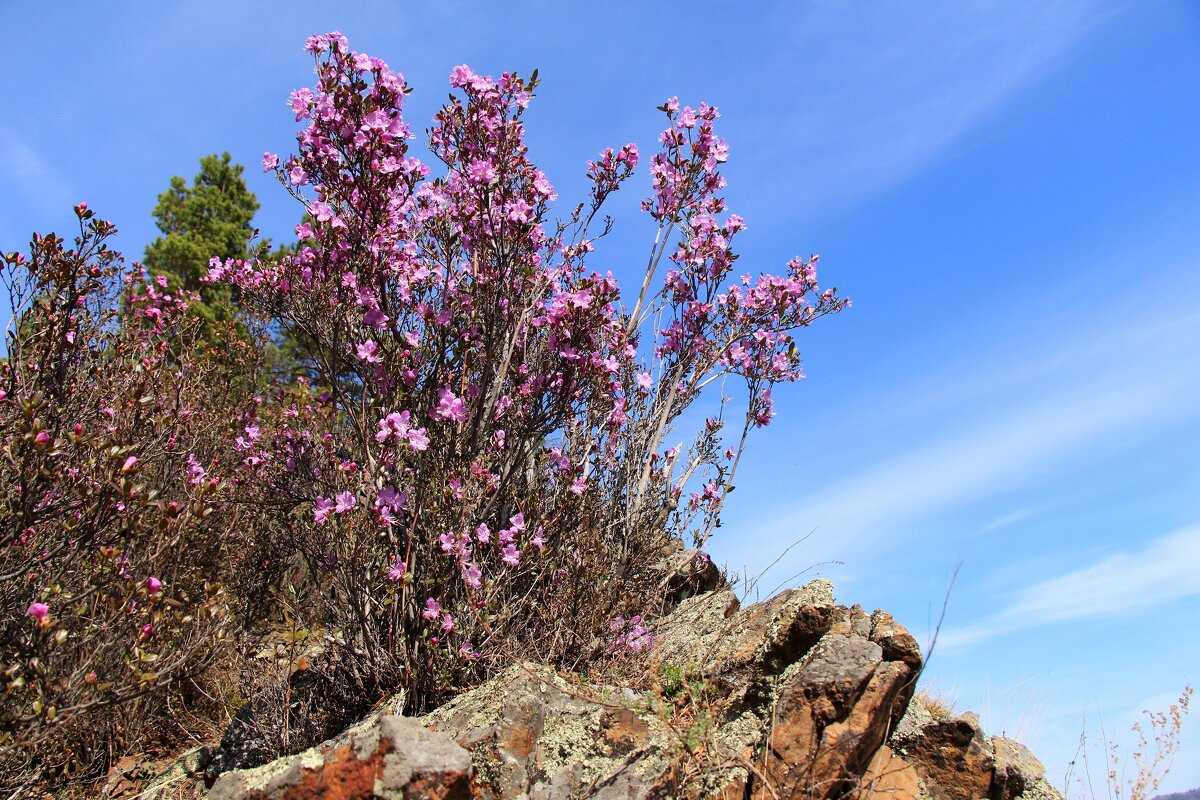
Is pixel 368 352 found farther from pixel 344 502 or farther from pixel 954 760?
pixel 954 760

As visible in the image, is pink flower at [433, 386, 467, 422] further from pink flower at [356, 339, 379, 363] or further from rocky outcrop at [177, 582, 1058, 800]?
rocky outcrop at [177, 582, 1058, 800]

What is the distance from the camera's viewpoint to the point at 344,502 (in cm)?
401

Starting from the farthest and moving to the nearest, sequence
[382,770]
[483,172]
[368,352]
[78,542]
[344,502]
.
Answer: [483,172] < [368,352] < [344,502] < [78,542] < [382,770]

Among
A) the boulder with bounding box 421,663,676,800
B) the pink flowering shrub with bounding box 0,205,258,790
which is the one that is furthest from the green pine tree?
the boulder with bounding box 421,663,676,800

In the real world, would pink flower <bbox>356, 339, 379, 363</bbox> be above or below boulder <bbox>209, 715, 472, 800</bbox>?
above

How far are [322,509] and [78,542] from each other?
112cm

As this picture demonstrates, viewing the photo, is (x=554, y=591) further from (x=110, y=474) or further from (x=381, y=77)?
(x=381, y=77)

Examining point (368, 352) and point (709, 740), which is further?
point (368, 352)

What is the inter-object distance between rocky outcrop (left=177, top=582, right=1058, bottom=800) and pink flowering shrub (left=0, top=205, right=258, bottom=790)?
770 millimetres

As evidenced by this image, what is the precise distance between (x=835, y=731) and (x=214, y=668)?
13.9ft

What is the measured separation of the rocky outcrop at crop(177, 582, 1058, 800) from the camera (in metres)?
2.95

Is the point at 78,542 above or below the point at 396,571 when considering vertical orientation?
below

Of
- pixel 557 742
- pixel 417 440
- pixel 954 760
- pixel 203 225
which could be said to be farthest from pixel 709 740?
pixel 203 225

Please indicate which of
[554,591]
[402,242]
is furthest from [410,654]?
[402,242]
